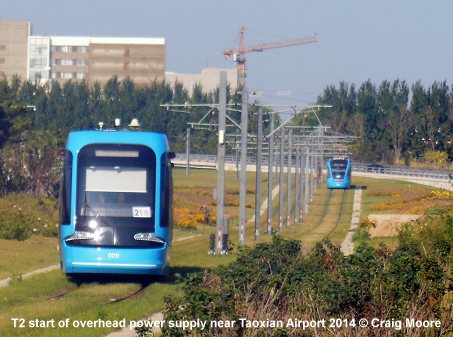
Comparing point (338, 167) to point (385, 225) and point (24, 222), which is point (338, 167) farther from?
point (24, 222)

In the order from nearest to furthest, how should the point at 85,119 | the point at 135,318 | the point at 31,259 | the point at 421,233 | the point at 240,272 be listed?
the point at 240,272, the point at 135,318, the point at 421,233, the point at 31,259, the point at 85,119

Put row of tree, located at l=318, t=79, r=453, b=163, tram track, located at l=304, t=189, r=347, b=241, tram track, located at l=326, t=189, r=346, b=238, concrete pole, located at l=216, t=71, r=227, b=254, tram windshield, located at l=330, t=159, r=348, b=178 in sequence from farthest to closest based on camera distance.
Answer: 1. row of tree, located at l=318, t=79, r=453, b=163
2. tram windshield, located at l=330, t=159, r=348, b=178
3. tram track, located at l=326, t=189, r=346, b=238
4. tram track, located at l=304, t=189, r=347, b=241
5. concrete pole, located at l=216, t=71, r=227, b=254

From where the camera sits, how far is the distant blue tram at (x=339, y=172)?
4040 inches

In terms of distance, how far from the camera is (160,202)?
23422 mm

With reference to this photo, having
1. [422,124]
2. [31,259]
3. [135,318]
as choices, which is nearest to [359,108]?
[422,124]

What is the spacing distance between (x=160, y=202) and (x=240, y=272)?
6980mm

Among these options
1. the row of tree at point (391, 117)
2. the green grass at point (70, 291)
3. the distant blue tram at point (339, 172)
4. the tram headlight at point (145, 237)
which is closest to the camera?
the green grass at point (70, 291)

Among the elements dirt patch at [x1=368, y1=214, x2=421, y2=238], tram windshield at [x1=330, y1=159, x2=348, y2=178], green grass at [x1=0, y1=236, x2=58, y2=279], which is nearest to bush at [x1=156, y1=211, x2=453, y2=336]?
green grass at [x1=0, y1=236, x2=58, y2=279]

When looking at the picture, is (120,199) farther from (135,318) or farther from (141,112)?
(141,112)

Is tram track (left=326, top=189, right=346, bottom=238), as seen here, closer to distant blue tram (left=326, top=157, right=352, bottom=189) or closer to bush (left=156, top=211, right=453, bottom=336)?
distant blue tram (left=326, top=157, right=352, bottom=189)

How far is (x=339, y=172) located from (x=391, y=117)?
28.1 m

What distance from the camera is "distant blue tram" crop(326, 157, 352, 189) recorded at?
337ft

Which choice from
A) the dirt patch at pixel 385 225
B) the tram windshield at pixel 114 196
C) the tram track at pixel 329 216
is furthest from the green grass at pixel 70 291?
the tram track at pixel 329 216

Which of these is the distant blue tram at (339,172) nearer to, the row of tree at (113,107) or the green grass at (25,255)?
the row of tree at (113,107)
